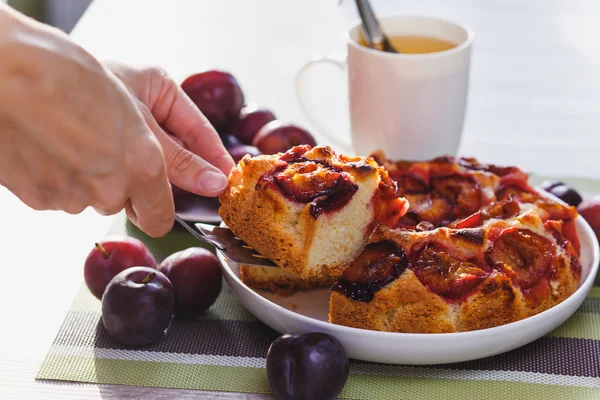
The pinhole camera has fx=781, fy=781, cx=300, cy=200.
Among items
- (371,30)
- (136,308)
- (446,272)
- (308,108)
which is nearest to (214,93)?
(308,108)

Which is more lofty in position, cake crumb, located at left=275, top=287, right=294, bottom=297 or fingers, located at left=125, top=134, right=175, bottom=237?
fingers, located at left=125, top=134, right=175, bottom=237

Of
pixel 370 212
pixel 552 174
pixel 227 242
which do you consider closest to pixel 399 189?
pixel 370 212

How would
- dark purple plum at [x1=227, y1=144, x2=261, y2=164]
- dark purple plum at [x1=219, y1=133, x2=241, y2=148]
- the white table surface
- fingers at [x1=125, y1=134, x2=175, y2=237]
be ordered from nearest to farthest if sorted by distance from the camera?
fingers at [x1=125, y1=134, x2=175, y2=237] < the white table surface < dark purple plum at [x1=227, y1=144, x2=261, y2=164] < dark purple plum at [x1=219, y1=133, x2=241, y2=148]

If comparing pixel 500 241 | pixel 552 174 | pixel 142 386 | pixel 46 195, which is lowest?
pixel 552 174

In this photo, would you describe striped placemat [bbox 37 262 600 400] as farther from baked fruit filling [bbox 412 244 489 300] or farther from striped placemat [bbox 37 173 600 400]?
baked fruit filling [bbox 412 244 489 300]

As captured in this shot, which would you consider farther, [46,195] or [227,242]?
[227,242]

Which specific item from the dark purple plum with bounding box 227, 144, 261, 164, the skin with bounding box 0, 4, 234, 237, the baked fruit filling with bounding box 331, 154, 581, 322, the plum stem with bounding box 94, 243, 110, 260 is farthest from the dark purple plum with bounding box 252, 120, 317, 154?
the skin with bounding box 0, 4, 234, 237

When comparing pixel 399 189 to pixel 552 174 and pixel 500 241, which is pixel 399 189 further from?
pixel 552 174
